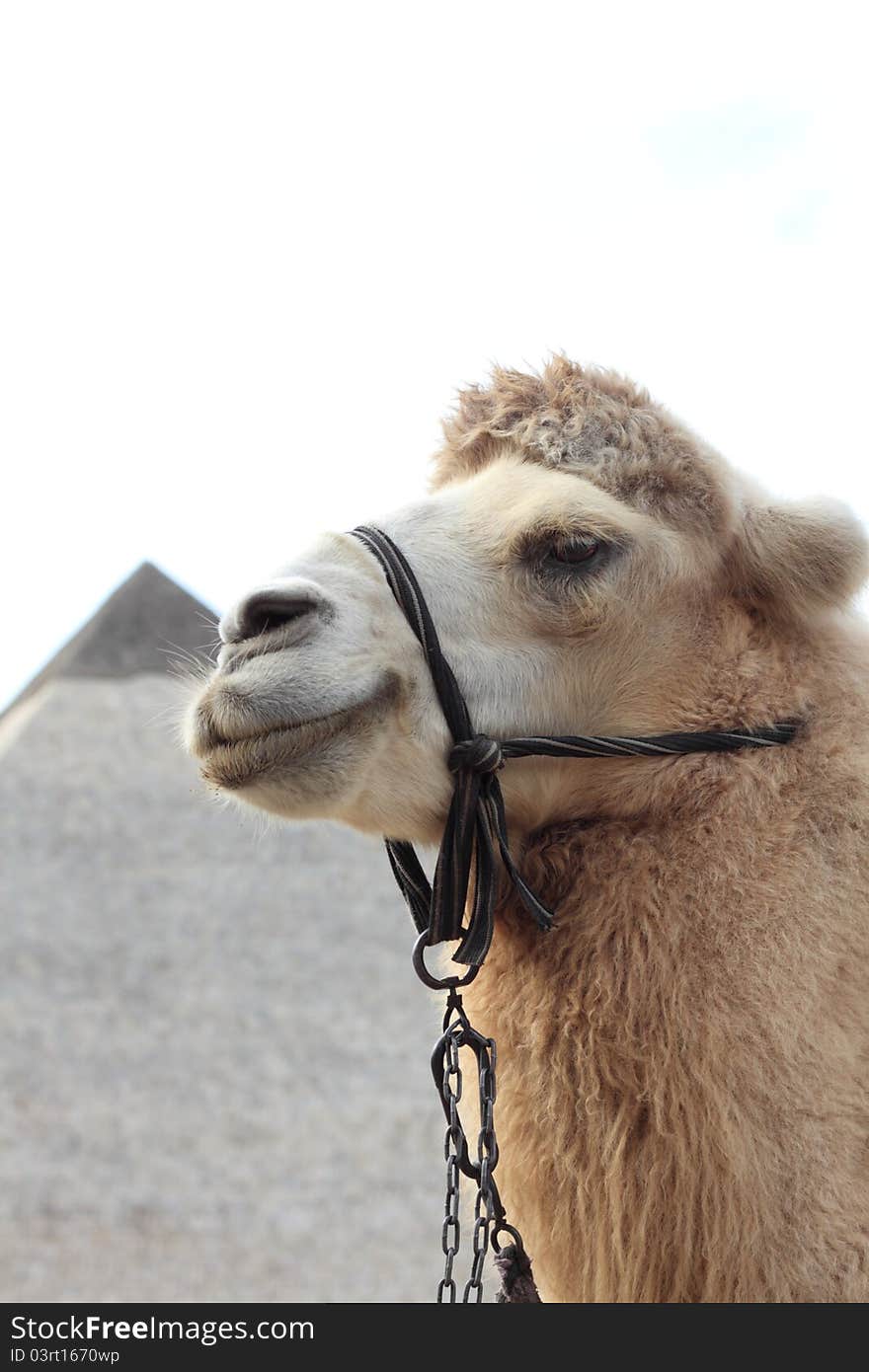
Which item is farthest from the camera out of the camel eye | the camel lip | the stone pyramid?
the stone pyramid

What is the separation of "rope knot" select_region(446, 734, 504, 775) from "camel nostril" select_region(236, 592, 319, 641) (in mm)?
300

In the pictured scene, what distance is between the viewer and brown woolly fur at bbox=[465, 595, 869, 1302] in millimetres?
2105

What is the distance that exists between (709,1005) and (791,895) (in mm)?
201

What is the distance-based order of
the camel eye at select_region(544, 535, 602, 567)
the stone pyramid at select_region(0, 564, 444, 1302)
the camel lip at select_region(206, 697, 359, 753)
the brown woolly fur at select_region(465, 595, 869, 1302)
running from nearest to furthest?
the brown woolly fur at select_region(465, 595, 869, 1302), the camel lip at select_region(206, 697, 359, 753), the camel eye at select_region(544, 535, 602, 567), the stone pyramid at select_region(0, 564, 444, 1302)

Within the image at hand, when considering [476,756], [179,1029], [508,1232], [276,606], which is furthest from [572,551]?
[179,1029]

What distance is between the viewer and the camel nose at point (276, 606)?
2.21 meters

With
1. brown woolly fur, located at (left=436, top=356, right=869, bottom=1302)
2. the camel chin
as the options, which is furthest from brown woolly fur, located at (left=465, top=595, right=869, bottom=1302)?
the camel chin

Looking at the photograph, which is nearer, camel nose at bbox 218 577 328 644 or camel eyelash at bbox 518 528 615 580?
camel nose at bbox 218 577 328 644

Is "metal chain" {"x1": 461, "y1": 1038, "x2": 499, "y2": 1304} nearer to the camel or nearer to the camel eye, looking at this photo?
the camel

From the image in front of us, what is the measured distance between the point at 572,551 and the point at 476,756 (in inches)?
14.2

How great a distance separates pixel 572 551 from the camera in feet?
7.82

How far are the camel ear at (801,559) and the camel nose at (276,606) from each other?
28.5 inches

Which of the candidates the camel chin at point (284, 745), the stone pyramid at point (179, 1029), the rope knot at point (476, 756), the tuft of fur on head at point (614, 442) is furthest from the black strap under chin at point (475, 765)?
the stone pyramid at point (179, 1029)
